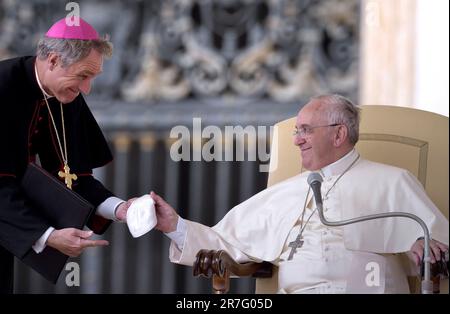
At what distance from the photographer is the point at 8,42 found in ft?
27.9

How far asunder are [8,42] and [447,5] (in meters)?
2.37

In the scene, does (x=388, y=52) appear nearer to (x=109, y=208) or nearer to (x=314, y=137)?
(x=314, y=137)

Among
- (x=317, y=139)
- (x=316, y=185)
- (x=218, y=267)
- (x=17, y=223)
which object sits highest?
(x=317, y=139)

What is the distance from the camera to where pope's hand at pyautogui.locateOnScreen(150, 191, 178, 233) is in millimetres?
5907

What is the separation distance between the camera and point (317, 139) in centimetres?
604

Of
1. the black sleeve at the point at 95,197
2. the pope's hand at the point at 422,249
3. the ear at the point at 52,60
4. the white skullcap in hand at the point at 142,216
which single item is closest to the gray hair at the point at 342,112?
the pope's hand at the point at 422,249

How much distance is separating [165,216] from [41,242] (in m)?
0.45

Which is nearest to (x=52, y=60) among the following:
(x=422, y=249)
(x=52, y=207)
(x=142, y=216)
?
(x=52, y=207)

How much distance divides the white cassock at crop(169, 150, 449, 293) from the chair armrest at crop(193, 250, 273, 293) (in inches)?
5.3

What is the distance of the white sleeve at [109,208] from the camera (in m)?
6.02

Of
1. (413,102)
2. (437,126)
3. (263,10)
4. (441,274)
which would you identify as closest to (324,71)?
(263,10)

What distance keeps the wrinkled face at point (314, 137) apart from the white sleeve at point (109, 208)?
0.67 meters

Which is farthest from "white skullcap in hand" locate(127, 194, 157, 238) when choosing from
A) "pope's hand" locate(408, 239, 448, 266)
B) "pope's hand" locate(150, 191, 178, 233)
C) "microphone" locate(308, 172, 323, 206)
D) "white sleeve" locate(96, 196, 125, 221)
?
"pope's hand" locate(408, 239, 448, 266)

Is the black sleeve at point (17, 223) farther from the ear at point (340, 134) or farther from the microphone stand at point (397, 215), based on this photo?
the ear at point (340, 134)
